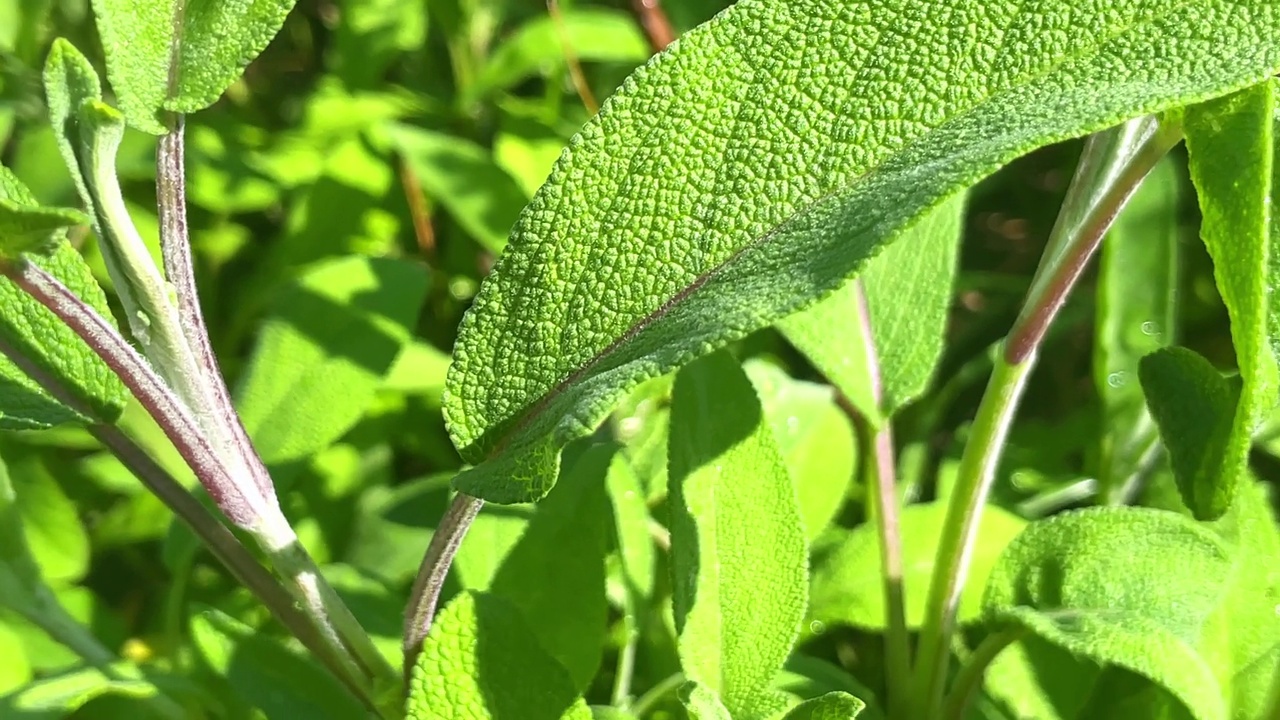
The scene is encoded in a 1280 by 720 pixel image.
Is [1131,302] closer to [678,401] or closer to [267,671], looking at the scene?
[678,401]

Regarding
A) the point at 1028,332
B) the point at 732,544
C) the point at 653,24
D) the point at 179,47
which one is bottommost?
the point at 732,544

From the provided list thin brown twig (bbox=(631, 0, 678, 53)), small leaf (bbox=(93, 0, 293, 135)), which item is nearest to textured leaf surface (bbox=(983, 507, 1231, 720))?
small leaf (bbox=(93, 0, 293, 135))

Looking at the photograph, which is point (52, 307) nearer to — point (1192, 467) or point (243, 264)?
point (1192, 467)

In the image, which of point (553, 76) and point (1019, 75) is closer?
point (1019, 75)

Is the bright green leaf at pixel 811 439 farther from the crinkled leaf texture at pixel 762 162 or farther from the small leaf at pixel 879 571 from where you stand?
the crinkled leaf texture at pixel 762 162

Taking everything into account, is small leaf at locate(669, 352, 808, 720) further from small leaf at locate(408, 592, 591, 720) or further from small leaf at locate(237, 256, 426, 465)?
small leaf at locate(237, 256, 426, 465)

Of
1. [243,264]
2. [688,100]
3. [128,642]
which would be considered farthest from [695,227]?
[243,264]

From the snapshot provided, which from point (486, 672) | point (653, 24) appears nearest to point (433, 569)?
point (486, 672)
